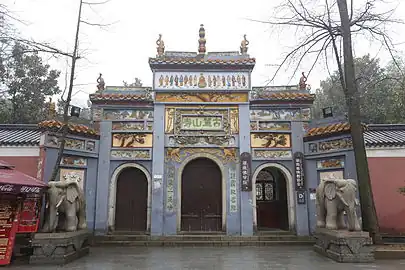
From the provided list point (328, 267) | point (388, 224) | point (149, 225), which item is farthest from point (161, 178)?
point (388, 224)

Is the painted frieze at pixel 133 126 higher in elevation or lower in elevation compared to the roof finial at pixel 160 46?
lower

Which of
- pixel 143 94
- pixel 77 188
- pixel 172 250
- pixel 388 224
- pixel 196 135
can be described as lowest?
pixel 172 250

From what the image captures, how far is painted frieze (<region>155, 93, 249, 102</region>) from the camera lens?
11336mm

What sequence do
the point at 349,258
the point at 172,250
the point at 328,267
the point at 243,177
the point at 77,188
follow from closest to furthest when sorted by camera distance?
1. the point at 328,267
2. the point at 349,258
3. the point at 77,188
4. the point at 172,250
5. the point at 243,177

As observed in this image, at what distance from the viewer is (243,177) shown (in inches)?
423

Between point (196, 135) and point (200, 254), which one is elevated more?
point (196, 135)

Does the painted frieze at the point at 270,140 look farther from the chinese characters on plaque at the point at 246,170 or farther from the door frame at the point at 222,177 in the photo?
the door frame at the point at 222,177


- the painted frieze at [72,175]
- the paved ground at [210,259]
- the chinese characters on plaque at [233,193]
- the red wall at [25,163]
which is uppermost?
the red wall at [25,163]

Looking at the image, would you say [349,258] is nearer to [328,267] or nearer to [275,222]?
[328,267]

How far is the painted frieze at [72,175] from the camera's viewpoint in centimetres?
1006

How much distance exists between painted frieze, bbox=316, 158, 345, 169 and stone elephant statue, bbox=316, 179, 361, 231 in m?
2.41

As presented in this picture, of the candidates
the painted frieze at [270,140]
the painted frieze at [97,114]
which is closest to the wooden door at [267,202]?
the painted frieze at [270,140]

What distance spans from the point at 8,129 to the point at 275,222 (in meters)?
10.9

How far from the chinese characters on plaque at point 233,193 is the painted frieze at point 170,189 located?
1.98 metres
